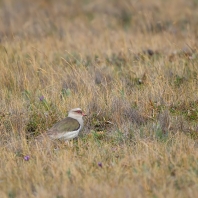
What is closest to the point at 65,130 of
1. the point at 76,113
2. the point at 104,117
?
the point at 76,113

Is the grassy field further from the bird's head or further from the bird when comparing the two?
the bird's head

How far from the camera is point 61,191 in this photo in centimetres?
512

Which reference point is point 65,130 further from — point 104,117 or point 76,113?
point 104,117

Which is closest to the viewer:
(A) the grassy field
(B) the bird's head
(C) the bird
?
(A) the grassy field

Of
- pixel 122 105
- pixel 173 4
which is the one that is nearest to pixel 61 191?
pixel 122 105

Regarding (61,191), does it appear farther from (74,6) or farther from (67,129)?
(74,6)

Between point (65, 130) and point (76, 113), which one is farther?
point (76, 113)

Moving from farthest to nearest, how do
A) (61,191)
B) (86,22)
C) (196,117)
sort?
1. (86,22)
2. (196,117)
3. (61,191)

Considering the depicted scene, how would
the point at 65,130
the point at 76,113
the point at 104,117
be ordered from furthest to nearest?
the point at 104,117 < the point at 76,113 < the point at 65,130

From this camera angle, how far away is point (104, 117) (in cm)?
746

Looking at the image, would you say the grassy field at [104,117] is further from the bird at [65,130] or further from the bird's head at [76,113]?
the bird's head at [76,113]

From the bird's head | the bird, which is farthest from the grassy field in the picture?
the bird's head

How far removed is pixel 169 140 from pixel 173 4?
1003cm

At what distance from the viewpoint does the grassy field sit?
210 inches
